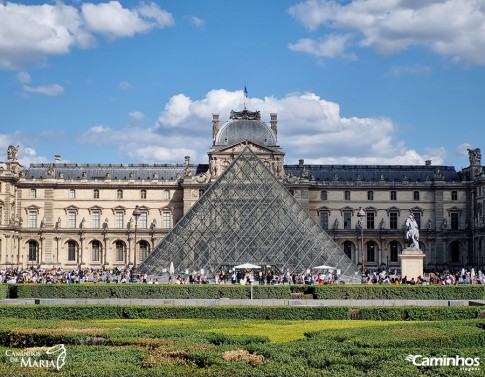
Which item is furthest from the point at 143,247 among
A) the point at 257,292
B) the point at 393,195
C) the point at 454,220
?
the point at 257,292

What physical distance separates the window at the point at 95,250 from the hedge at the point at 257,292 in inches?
1758

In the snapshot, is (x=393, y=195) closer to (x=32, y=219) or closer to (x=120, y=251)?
(x=120, y=251)

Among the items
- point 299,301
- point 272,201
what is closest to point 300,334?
point 299,301

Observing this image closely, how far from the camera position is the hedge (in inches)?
1325

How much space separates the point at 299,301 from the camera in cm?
3194

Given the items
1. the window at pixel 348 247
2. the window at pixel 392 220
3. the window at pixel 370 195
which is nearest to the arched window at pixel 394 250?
the window at pixel 392 220

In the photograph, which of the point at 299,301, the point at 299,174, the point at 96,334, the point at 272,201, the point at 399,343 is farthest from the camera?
the point at 299,174

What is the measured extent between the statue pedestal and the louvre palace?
31401 millimetres

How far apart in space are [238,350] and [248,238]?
3492 cm

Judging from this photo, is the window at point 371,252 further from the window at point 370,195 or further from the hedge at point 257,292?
the hedge at point 257,292

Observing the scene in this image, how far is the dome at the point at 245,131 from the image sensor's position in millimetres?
77812

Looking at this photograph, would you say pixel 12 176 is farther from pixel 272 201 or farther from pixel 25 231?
→ pixel 272 201

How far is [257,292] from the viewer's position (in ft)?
112

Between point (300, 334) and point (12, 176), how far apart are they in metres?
58.7
